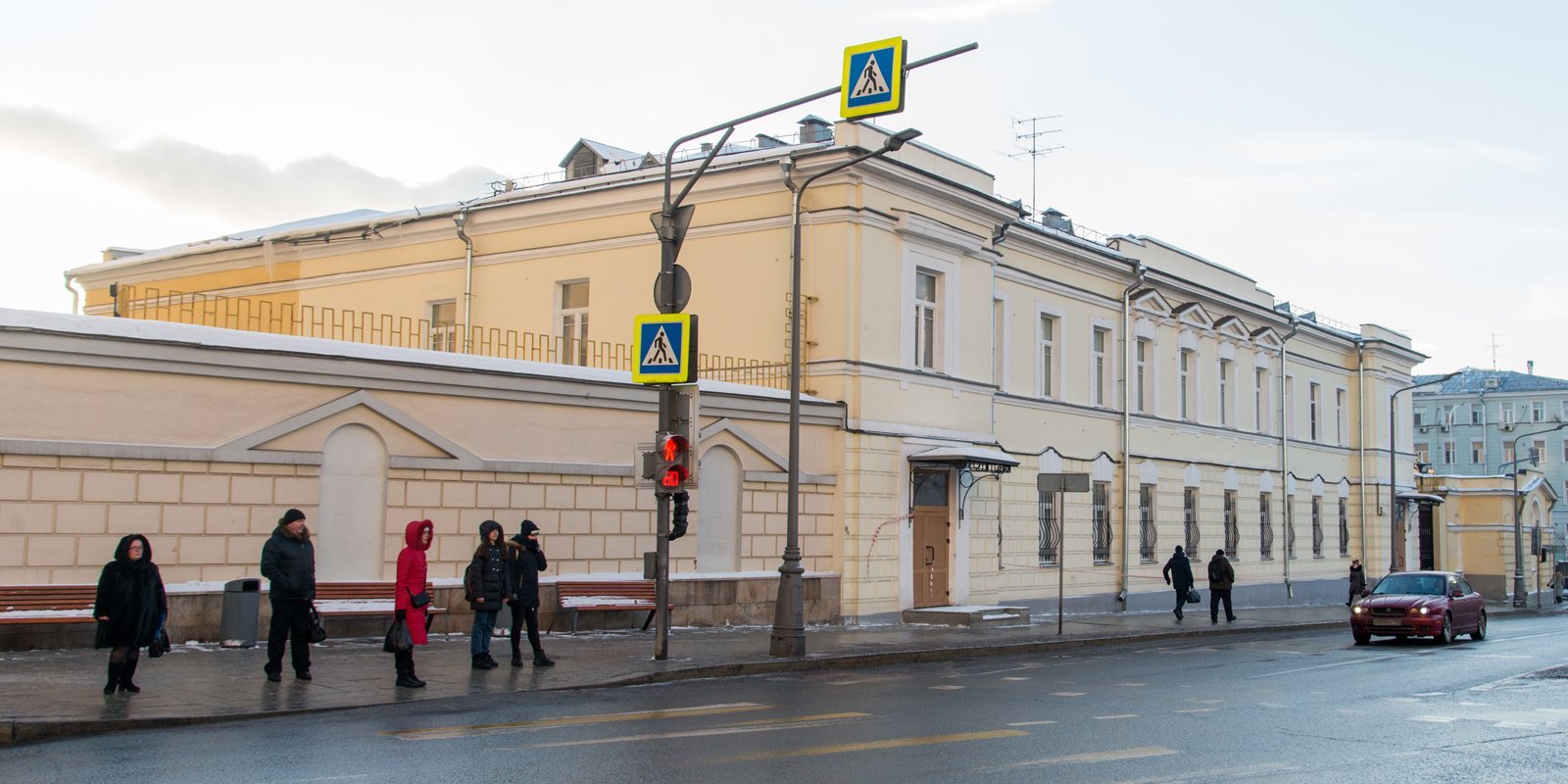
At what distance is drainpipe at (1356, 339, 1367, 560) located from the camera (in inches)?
2045

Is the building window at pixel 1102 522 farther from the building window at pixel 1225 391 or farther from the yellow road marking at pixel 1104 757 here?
the yellow road marking at pixel 1104 757

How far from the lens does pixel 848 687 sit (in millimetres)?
16750

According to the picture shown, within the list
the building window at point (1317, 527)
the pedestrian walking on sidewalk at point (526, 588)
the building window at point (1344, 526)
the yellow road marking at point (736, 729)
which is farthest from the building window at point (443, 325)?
the building window at point (1344, 526)

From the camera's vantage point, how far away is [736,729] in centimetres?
1256

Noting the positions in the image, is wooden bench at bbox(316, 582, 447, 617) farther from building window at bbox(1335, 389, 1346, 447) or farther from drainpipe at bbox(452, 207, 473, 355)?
building window at bbox(1335, 389, 1346, 447)

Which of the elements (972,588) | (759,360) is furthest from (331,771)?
(972,588)

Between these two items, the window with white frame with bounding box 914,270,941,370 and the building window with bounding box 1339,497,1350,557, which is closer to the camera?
the window with white frame with bounding box 914,270,941,370

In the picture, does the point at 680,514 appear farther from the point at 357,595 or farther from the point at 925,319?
the point at 925,319

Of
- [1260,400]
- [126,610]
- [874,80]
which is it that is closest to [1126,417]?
[1260,400]

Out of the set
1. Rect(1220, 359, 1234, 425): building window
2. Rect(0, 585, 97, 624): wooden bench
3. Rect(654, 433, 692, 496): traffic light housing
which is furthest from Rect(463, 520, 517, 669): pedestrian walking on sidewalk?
Rect(1220, 359, 1234, 425): building window

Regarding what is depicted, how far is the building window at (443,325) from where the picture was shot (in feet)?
112

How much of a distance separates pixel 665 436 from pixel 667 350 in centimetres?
107

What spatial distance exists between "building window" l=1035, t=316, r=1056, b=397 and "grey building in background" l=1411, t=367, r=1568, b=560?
8417cm

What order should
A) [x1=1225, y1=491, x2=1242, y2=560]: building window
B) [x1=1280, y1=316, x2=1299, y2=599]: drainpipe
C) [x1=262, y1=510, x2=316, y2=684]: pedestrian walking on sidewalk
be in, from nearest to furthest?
1. [x1=262, y1=510, x2=316, y2=684]: pedestrian walking on sidewalk
2. [x1=1225, y1=491, x2=1242, y2=560]: building window
3. [x1=1280, y1=316, x2=1299, y2=599]: drainpipe
